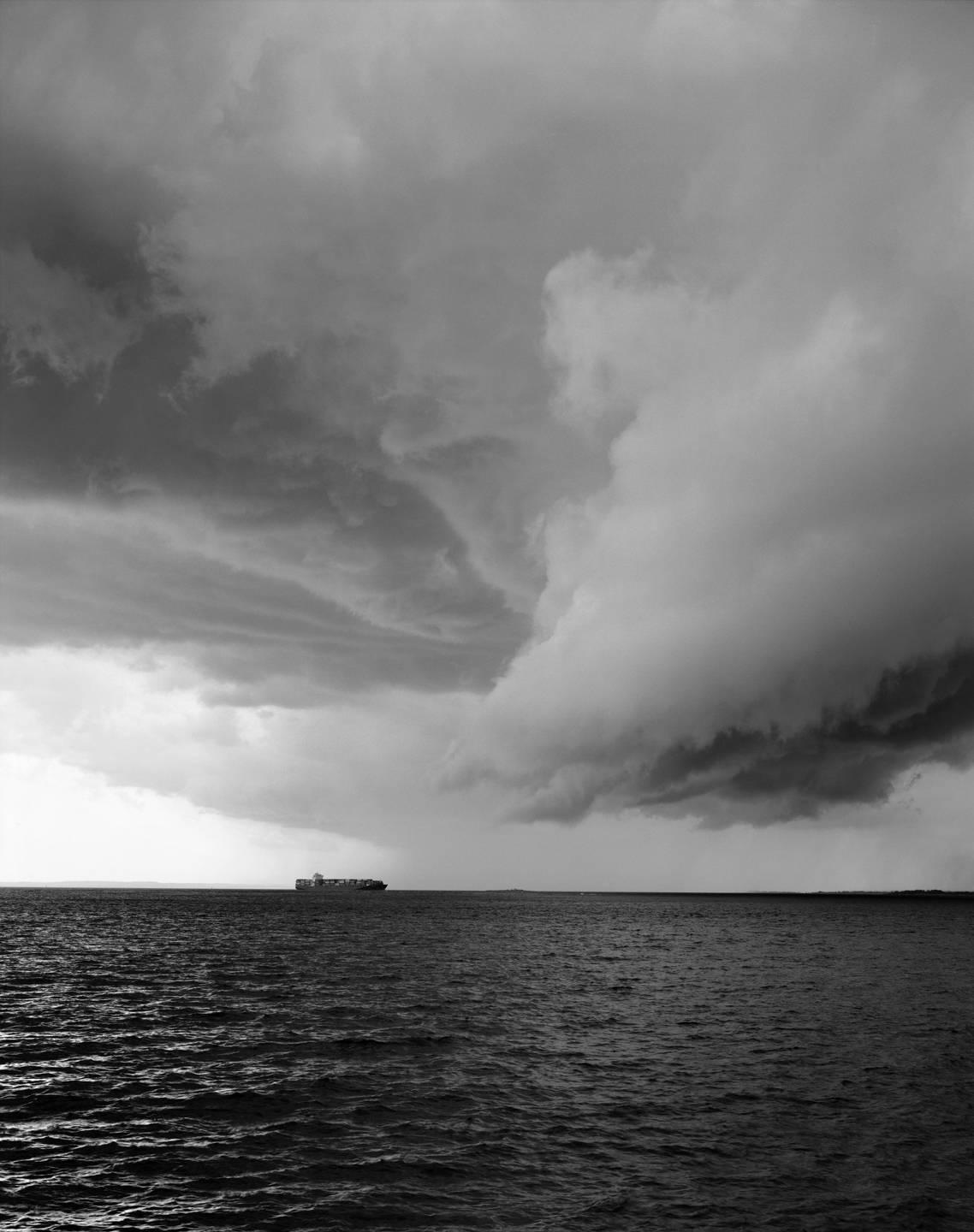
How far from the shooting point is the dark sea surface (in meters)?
24.0

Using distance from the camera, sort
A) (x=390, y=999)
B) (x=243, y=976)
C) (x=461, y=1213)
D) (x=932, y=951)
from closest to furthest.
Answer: (x=461, y=1213), (x=390, y=999), (x=243, y=976), (x=932, y=951)

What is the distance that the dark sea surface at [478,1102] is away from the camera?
78.6ft

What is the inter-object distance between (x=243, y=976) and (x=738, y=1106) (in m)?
52.1

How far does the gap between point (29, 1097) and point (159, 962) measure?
57.5m

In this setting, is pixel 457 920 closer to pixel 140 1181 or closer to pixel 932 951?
pixel 932 951

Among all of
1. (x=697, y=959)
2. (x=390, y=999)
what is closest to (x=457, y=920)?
(x=697, y=959)

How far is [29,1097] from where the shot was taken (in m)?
33.8

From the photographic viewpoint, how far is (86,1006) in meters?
56.8

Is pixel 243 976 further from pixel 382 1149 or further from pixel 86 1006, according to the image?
pixel 382 1149

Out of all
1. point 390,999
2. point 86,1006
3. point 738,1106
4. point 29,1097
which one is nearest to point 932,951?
point 390,999

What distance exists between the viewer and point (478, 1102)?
34.2m

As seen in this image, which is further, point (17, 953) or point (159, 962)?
point (17, 953)

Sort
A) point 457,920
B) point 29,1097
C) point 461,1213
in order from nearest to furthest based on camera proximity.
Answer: point 461,1213, point 29,1097, point 457,920

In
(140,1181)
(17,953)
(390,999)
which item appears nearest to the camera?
(140,1181)
